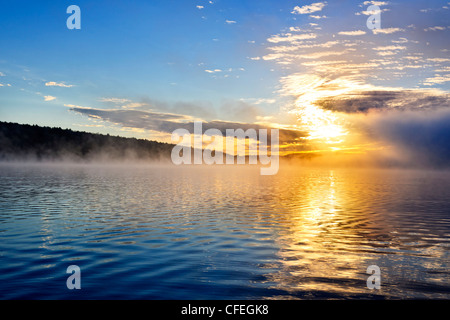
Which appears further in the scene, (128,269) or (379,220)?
(379,220)

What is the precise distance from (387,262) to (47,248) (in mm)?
17611

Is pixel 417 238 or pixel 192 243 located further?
pixel 417 238

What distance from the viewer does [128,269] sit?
16.7 m

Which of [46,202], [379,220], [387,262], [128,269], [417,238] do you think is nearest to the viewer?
[128,269]

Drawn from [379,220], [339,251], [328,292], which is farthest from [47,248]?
[379,220]

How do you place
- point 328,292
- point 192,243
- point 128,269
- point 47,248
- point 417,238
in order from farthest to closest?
point 417,238
point 192,243
point 47,248
point 128,269
point 328,292

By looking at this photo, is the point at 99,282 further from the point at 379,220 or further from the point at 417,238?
the point at 379,220

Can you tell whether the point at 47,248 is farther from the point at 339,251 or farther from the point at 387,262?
the point at 387,262

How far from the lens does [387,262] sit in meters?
18.8
